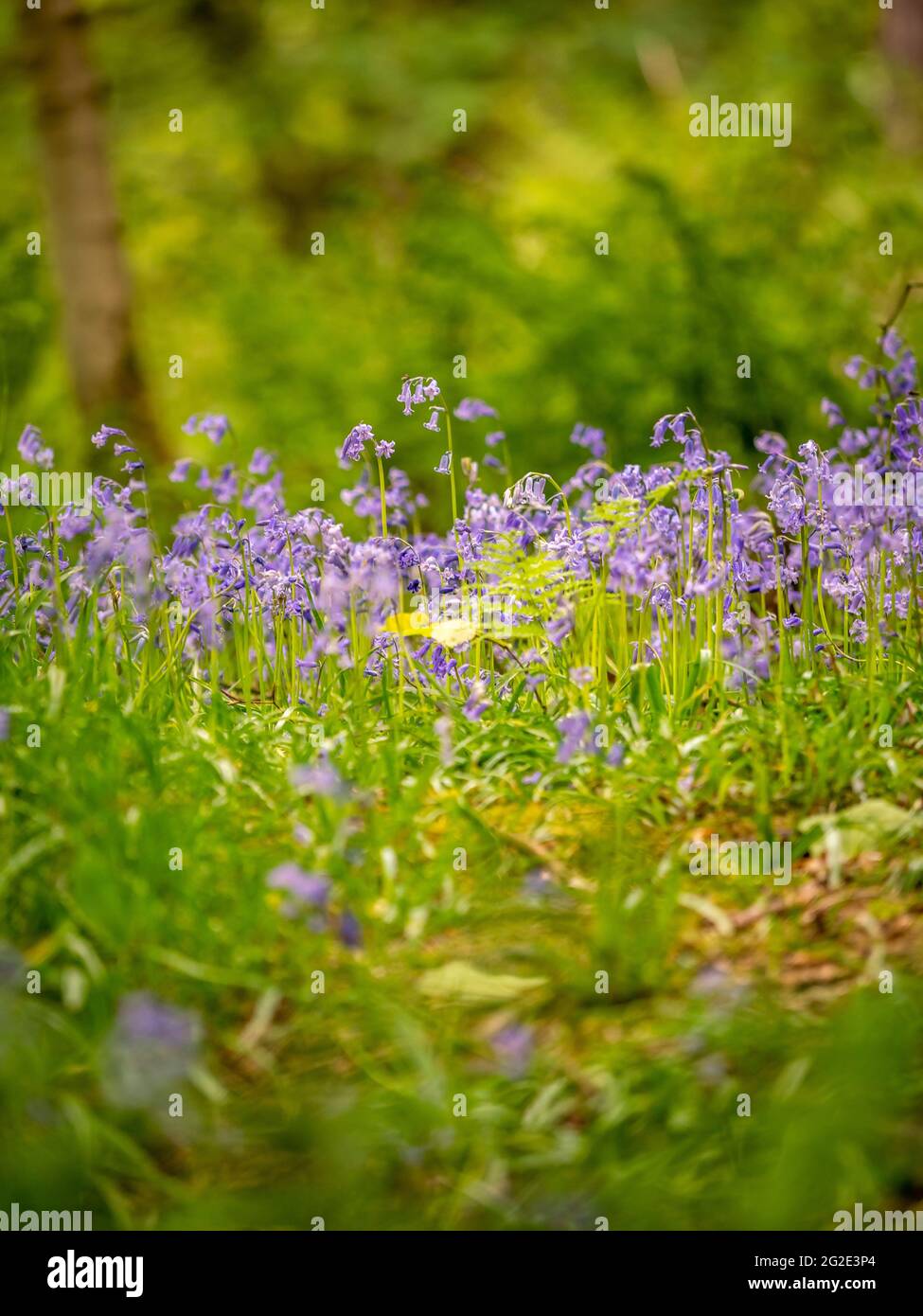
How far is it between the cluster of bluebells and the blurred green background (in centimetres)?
99

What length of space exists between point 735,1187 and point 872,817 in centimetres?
123

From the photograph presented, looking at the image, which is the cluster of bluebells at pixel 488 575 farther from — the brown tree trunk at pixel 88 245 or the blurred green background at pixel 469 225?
the brown tree trunk at pixel 88 245

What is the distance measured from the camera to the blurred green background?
7.70m

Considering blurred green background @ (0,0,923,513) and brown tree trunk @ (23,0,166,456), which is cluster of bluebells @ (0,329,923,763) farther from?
brown tree trunk @ (23,0,166,456)

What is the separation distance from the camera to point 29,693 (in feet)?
11.1

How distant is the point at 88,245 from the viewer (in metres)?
9.31

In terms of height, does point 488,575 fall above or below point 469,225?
below

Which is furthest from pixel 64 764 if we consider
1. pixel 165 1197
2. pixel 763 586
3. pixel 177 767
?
pixel 763 586

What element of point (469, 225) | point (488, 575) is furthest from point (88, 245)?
point (488, 575)

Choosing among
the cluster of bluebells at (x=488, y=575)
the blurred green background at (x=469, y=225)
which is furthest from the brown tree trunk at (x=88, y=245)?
the cluster of bluebells at (x=488, y=575)

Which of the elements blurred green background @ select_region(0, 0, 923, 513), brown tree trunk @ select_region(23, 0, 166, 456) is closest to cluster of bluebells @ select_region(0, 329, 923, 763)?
blurred green background @ select_region(0, 0, 923, 513)

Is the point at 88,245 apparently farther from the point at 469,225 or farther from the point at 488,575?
the point at 488,575

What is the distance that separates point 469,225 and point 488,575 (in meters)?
4.80

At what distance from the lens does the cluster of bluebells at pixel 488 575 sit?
3990 millimetres
